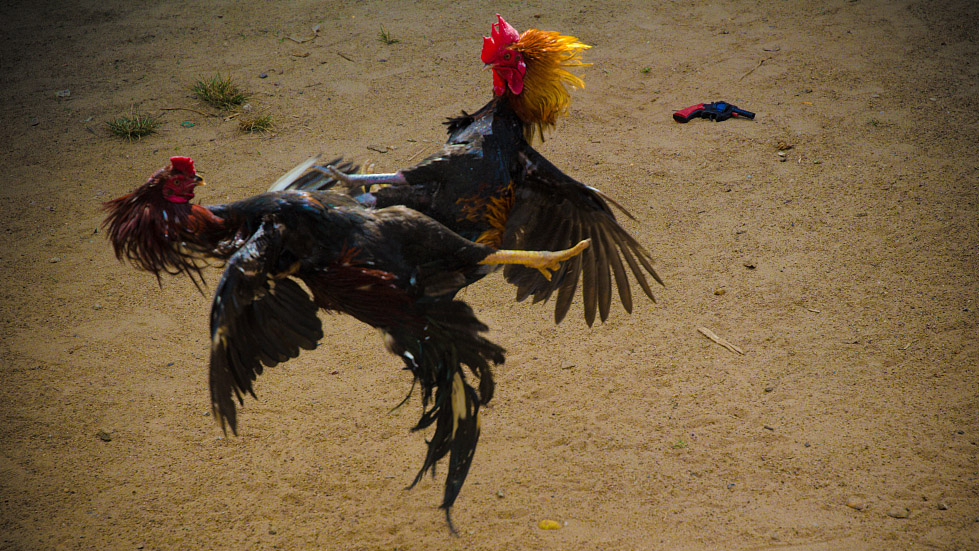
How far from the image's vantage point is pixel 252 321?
2.17 meters

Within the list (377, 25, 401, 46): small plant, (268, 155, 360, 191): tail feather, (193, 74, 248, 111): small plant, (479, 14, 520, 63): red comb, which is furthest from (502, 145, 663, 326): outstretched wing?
(377, 25, 401, 46): small plant

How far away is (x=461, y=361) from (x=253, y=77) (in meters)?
4.56

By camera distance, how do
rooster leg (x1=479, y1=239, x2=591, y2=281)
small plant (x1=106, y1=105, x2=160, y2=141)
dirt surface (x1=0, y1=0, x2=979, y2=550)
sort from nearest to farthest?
rooster leg (x1=479, y1=239, x2=591, y2=281) < dirt surface (x1=0, y1=0, x2=979, y2=550) < small plant (x1=106, y1=105, x2=160, y2=141)

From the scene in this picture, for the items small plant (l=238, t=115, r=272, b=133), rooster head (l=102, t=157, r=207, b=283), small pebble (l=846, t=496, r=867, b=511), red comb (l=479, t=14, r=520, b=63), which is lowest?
small pebble (l=846, t=496, r=867, b=511)

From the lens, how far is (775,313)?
3.65m

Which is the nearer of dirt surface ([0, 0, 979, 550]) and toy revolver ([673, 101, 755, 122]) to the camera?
dirt surface ([0, 0, 979, 550])

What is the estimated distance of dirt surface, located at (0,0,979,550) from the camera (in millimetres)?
2775

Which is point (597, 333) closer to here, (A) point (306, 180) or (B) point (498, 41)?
(B) point (498, 41)

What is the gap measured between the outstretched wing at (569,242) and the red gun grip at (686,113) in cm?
241

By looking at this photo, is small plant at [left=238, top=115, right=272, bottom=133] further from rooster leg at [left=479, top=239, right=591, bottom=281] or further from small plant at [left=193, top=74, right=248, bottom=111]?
rooster leg at [left=479, top=239, right=591, bottom=281]

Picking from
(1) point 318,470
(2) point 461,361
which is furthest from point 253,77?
(2) point 461,361

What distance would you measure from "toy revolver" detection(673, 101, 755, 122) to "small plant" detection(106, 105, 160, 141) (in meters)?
4.19

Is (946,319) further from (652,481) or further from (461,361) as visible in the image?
(461,361)

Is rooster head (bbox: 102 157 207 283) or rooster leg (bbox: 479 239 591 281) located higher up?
rooster head (bbox: 102 157 207 283)
